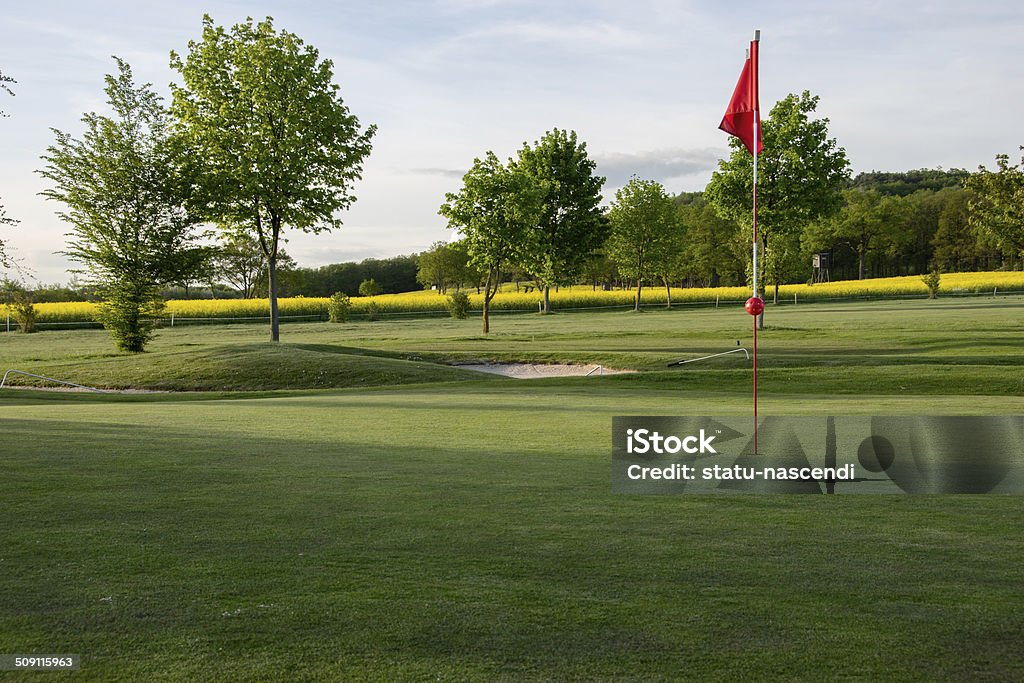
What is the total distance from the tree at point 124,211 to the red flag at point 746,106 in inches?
1273

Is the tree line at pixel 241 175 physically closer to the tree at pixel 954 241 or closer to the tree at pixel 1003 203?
the tree at pixel 1003 203

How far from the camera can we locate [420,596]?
460cm

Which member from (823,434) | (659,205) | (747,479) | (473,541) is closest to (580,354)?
(823,434)

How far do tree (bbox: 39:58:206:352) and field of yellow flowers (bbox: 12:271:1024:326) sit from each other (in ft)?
93.6

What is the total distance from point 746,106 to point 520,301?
80422 millimetres

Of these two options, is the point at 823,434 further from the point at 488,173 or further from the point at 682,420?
the point at 488,173

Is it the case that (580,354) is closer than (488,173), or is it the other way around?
(580,354)

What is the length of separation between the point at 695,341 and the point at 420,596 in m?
36.0

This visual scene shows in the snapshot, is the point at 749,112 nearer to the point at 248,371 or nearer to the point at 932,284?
the point at 248,371

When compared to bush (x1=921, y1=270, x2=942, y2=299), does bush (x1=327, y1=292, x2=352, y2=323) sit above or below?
below

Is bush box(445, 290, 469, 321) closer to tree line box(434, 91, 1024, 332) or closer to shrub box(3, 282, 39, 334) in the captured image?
tree line box(434, 91, 1024, 332)

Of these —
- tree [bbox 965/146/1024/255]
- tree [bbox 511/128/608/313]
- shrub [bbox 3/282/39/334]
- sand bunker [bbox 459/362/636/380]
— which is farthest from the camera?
tree [bbox 511/128/608/313]

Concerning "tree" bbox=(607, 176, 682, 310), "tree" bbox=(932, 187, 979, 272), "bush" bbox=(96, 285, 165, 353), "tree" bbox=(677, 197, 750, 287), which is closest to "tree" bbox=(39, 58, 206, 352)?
"bush" bbox=(96, 285, 165, 353)

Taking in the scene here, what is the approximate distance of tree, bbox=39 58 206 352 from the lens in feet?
124
